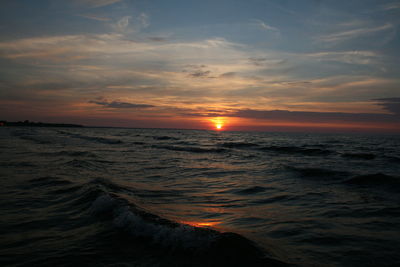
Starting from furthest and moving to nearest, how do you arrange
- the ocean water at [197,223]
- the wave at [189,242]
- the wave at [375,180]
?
1. the wave at [375,180]
2. the ocean water at [197,223]
3. the wave at [189,242]

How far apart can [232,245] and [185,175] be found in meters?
8.67

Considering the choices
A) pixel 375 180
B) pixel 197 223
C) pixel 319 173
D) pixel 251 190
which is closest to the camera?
pixel 197 223

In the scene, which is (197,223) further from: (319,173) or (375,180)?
(319,173)

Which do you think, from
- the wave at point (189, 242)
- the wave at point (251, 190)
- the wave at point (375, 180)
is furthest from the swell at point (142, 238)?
the wave at point (375, 180)

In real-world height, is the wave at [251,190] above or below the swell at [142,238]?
below

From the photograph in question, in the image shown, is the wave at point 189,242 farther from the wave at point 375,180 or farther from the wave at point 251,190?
the wave at point 375,180

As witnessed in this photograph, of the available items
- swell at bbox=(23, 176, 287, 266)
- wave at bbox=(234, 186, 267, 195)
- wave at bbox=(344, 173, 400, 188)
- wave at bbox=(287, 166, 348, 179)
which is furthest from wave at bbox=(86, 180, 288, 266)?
wave at bbox=(287, 166, 348, 179)

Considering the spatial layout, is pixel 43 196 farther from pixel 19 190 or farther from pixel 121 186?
pixel 121 186

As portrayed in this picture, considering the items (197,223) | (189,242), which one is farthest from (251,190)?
(189,242)

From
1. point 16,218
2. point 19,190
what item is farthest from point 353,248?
point 19,190

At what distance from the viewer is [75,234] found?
5250mm

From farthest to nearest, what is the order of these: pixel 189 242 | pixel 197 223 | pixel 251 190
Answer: pixel 251 190 → pixel 197 223 → pixel 189 242

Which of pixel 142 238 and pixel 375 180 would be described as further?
pixel 375 180

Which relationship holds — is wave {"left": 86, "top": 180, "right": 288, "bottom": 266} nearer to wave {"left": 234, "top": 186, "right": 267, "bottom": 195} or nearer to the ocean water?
the ocean water
